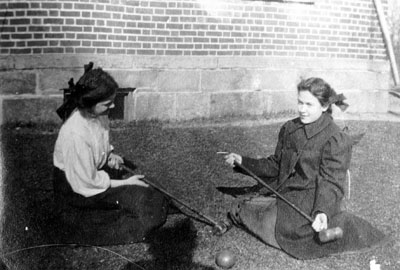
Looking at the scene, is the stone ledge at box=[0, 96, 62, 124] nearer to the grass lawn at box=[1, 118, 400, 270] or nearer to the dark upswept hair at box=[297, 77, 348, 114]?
the grass lawn at box=[1, 118, 400, 270]

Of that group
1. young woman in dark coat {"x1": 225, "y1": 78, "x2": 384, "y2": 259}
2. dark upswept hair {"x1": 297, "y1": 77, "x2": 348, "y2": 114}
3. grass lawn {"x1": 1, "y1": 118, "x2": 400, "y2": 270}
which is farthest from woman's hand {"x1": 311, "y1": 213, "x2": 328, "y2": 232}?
dark upswept hair {"x1": 297, "y1": 77, "x2": 348, "y2": 114}

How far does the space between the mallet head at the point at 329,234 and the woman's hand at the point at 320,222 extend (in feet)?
0.10

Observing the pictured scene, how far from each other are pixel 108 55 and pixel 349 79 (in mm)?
3839

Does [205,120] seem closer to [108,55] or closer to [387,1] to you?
[108,55]

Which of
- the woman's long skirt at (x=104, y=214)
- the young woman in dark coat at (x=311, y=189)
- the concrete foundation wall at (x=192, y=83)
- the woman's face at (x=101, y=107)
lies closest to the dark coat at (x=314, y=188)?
the young woman in dark coat at (x=311, y=189)

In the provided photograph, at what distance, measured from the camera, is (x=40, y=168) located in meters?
5.27

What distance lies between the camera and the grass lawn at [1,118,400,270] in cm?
363

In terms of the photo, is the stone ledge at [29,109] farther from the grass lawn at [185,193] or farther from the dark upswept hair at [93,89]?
the dark upswept hair at [93,89]

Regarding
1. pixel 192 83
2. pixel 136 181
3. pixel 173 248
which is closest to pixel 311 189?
pixel 173 248

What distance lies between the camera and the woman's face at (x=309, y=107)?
3885 mm

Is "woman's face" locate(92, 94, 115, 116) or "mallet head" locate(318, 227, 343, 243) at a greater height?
"woman's face" locate(92, 94, 115, 116)

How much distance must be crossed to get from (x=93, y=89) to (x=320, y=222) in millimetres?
1768

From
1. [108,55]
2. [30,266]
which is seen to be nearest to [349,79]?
[108,55]

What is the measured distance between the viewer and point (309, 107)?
3.91 meters
